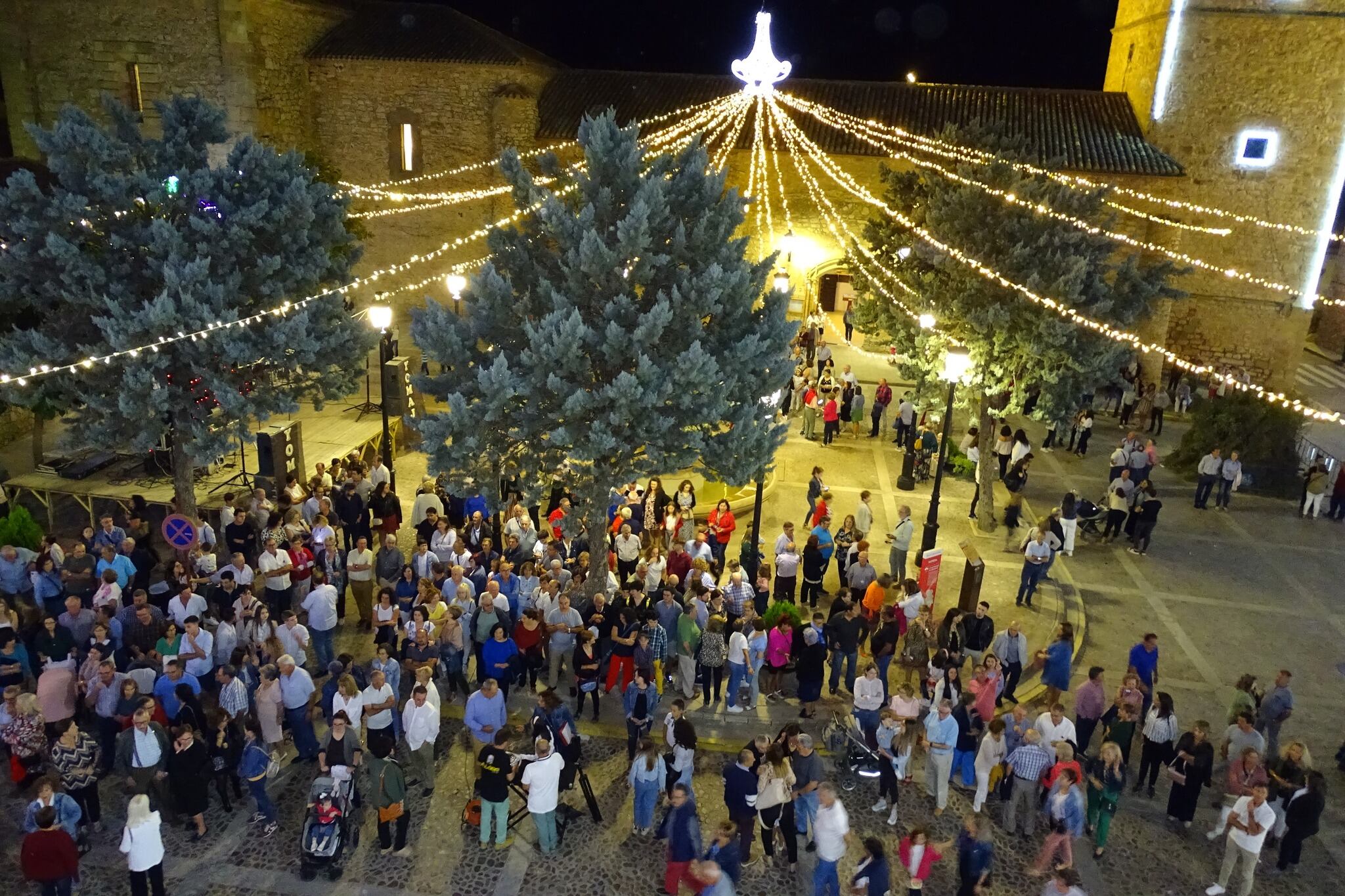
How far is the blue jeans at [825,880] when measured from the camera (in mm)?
7324

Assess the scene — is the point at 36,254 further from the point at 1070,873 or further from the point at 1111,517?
the point at 1111,517

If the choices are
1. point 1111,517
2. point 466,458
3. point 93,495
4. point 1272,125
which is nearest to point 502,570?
point 466,458

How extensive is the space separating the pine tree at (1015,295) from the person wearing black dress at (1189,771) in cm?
735

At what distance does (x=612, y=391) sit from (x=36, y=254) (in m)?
7.96

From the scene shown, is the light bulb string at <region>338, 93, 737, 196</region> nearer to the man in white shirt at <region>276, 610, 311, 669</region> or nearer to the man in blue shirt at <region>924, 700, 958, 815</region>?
the man in white shirt at <region>276, 610, 311, 669</region>

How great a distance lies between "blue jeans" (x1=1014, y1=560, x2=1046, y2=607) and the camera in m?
13.2

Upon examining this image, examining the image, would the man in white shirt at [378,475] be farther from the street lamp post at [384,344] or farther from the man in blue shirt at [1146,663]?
the man in blue shirt at [1146,663]

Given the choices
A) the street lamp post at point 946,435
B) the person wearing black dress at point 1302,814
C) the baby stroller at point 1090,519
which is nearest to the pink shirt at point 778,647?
the street lamp post at point 946,435

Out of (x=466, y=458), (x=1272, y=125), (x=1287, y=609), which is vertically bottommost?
(x=1287, y=609)

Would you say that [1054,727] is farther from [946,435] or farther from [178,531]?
[178,531]

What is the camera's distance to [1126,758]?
9.31 metres

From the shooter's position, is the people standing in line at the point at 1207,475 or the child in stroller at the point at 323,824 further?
the people standing in line at the point at 1207,475

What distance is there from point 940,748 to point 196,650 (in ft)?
24.0

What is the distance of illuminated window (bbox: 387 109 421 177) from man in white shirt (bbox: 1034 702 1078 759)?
2325 cm
